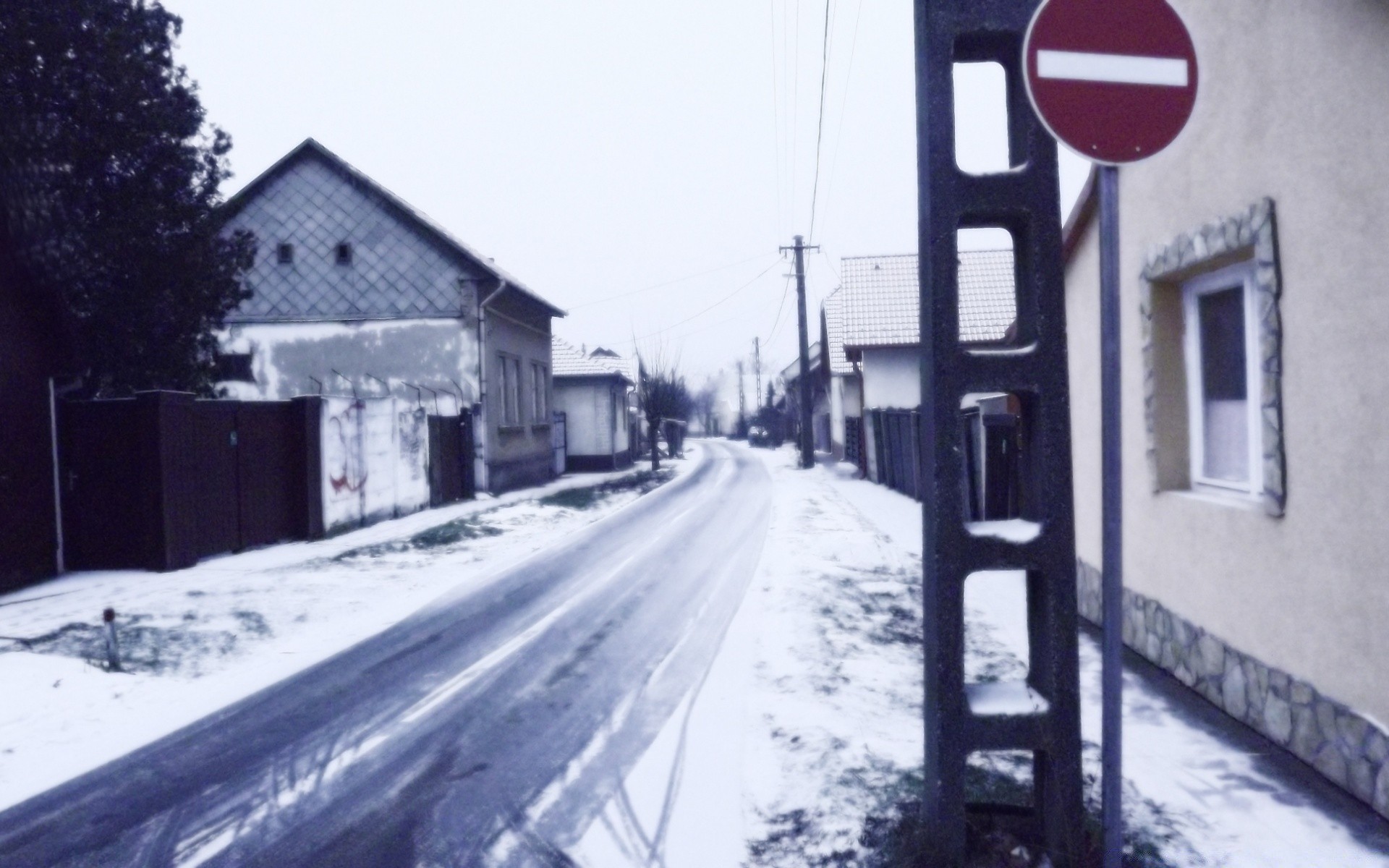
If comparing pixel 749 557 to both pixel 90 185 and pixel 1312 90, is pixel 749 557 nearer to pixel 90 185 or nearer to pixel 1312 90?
pixel 1312 90

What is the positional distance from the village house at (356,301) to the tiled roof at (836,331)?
11.4 m

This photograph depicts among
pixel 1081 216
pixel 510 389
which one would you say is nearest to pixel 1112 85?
pixel 1081 216

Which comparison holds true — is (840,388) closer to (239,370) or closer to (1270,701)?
(239,370)

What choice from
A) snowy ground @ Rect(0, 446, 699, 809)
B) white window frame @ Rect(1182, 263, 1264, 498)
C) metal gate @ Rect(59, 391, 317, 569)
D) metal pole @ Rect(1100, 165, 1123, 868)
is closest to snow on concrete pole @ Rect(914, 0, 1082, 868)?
metal pole @ Rect(1100, 165, 1123, 868)

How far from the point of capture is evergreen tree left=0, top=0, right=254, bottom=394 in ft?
43.0

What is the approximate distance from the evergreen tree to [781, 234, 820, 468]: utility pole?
62.8 feet

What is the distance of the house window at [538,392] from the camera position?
2800cm

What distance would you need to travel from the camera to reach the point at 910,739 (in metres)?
5.19

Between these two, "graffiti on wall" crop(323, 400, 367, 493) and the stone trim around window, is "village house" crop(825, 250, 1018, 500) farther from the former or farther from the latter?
the stone trim around window

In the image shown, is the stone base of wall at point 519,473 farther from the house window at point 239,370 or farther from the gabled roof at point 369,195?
the house window at point 239,370

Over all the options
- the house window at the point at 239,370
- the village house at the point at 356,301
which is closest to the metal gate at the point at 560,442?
the village house at the point at 356,301

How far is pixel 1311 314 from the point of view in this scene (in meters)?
4.58

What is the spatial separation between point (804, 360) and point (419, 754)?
2724 cm

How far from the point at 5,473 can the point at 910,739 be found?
33.7ft
